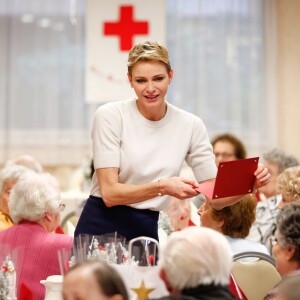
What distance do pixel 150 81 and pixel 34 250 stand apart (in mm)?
919

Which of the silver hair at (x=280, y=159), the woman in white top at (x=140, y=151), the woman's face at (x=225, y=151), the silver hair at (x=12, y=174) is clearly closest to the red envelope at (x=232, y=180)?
the woman in white top at (x=140, y=151)

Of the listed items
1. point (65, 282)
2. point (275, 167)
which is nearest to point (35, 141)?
point (275, 167)

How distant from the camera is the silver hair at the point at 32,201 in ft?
12.4

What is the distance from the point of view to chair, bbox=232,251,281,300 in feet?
11.9

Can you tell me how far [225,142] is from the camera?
6398 millimetres

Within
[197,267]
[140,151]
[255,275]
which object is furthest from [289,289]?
[255,275]

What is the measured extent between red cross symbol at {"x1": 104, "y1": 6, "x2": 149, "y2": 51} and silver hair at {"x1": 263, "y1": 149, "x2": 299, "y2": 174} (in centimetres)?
206

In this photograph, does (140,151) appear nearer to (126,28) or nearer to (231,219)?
(231,219)

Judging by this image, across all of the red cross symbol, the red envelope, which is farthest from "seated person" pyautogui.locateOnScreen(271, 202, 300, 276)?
the red cross symbol

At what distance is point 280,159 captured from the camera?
20.2ft

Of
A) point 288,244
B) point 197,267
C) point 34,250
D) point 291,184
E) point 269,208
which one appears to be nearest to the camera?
point 197,267

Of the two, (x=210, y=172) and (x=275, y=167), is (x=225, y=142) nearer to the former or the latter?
(x=275, y=167)

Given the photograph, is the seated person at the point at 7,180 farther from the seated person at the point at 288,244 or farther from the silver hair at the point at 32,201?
the seated person at the point at 288,244

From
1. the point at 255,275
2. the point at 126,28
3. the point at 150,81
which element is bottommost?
the point at 255,275
